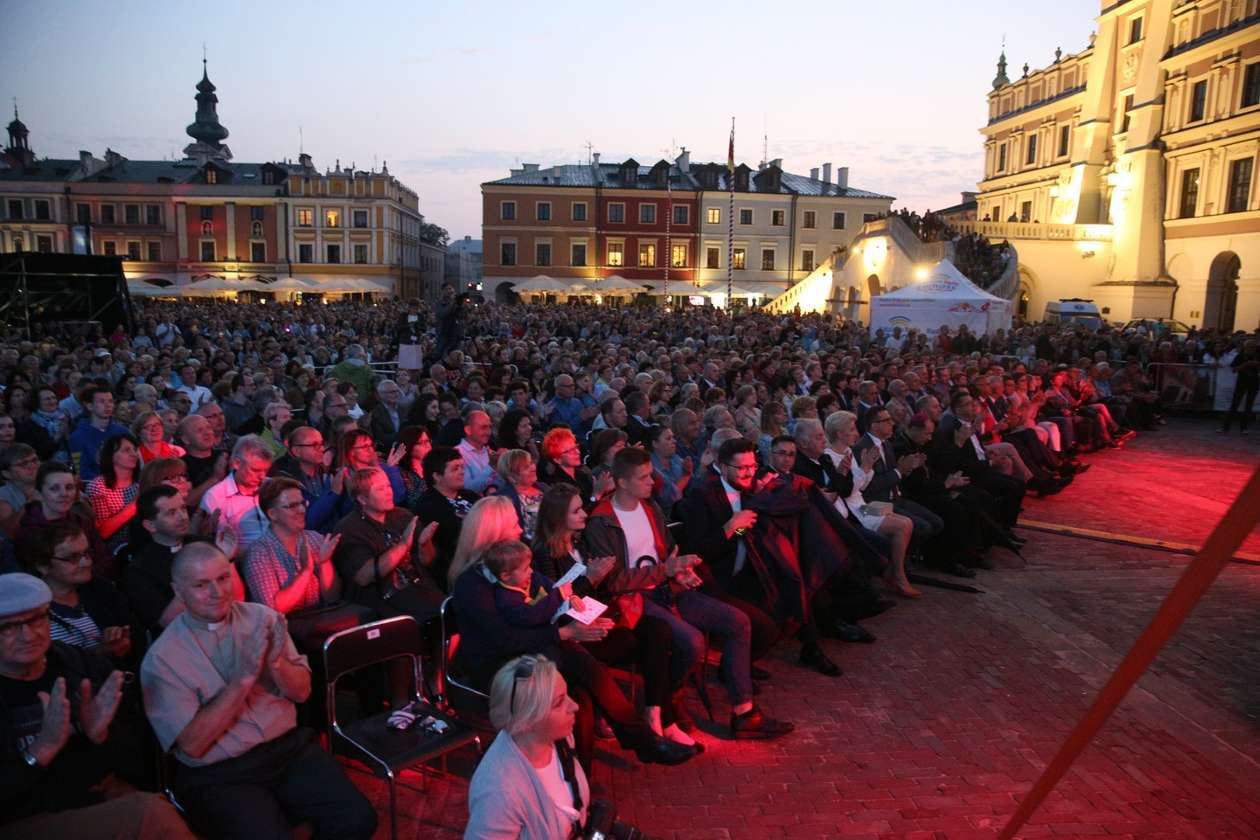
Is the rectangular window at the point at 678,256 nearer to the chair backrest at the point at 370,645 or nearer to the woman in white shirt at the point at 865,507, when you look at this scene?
the woman in white shirt at the point at 865,507

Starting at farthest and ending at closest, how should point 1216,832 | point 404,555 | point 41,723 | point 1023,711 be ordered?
point 1023,711 → point 404,555 → point 1216,832 → point 41,723

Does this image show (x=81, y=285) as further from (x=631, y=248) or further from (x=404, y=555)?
(x=631, y=248)

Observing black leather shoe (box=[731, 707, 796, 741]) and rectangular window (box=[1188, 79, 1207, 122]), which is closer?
black leather shoe (box=[731, 707, 796, 741])

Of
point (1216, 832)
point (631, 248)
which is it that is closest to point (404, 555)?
point (1216, 832)

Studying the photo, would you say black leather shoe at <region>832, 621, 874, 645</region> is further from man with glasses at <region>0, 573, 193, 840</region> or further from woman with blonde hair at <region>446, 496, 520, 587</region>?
man with glasses at <region>0, 573, 193, 840</region>

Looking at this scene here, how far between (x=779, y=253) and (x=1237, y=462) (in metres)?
47.7

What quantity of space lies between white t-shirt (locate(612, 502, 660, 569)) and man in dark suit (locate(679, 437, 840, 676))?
1.51 feet

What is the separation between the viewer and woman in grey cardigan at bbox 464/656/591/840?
9.09ft

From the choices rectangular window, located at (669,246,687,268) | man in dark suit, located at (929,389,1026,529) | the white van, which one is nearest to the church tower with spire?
rectangular window, located at (669,246,687,268)

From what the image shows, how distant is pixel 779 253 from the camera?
59.1 meters

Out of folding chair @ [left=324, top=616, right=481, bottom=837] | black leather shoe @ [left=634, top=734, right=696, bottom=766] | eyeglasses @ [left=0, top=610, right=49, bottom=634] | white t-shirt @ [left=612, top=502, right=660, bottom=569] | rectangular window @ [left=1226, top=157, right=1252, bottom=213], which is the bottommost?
black leather shoe @ [left=634, top=734, right=696, bottom=766]

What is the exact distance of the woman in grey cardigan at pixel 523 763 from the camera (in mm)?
2770

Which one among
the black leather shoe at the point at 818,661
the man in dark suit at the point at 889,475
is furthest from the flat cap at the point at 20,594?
the man in dark suit at the point at 889,475

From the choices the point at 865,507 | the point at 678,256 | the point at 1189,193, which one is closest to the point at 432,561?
the point at 865,507
